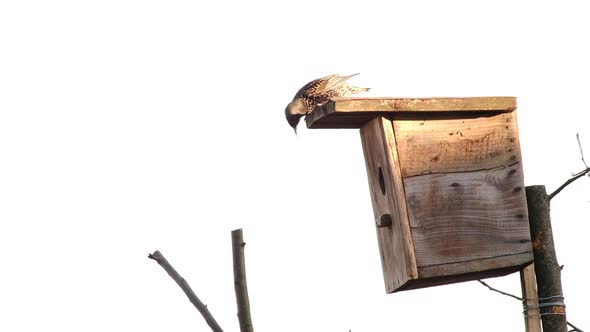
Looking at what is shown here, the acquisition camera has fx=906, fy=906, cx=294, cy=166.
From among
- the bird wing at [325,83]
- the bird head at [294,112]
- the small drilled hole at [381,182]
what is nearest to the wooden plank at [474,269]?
the small drilled hole at [381,182]

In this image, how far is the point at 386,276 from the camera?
3.45 metres

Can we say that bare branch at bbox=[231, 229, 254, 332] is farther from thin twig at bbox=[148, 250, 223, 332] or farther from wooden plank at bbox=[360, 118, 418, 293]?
wooden plank at bbox=[360, 118, 418, 293]

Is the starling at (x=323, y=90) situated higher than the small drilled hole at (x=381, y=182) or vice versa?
the starling at (x=323, y=90)

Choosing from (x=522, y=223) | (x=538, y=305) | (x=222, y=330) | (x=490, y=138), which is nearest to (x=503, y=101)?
(x=490, y=138)

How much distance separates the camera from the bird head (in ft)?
16.1

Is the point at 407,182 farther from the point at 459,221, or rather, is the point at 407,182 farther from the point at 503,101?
the point at 503,101

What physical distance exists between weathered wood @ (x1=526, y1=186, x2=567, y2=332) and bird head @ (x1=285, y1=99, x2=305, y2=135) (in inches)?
72.0

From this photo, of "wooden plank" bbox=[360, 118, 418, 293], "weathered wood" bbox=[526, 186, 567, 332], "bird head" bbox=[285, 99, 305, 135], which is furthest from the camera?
"bird head" bbox=[285, 99, 305, 135]

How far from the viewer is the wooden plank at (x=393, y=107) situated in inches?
126

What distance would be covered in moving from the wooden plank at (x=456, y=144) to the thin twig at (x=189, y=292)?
120cm

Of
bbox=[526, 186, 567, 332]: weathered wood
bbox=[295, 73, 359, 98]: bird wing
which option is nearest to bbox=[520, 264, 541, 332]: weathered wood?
bbox=[526, 186, 567, 332]: weathered wood

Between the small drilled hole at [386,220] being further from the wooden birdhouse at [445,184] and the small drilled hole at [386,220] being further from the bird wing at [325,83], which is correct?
the bird wing at [325,83]

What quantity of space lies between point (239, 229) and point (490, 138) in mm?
1385

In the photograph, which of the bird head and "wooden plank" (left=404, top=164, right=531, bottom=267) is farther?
the bird head
